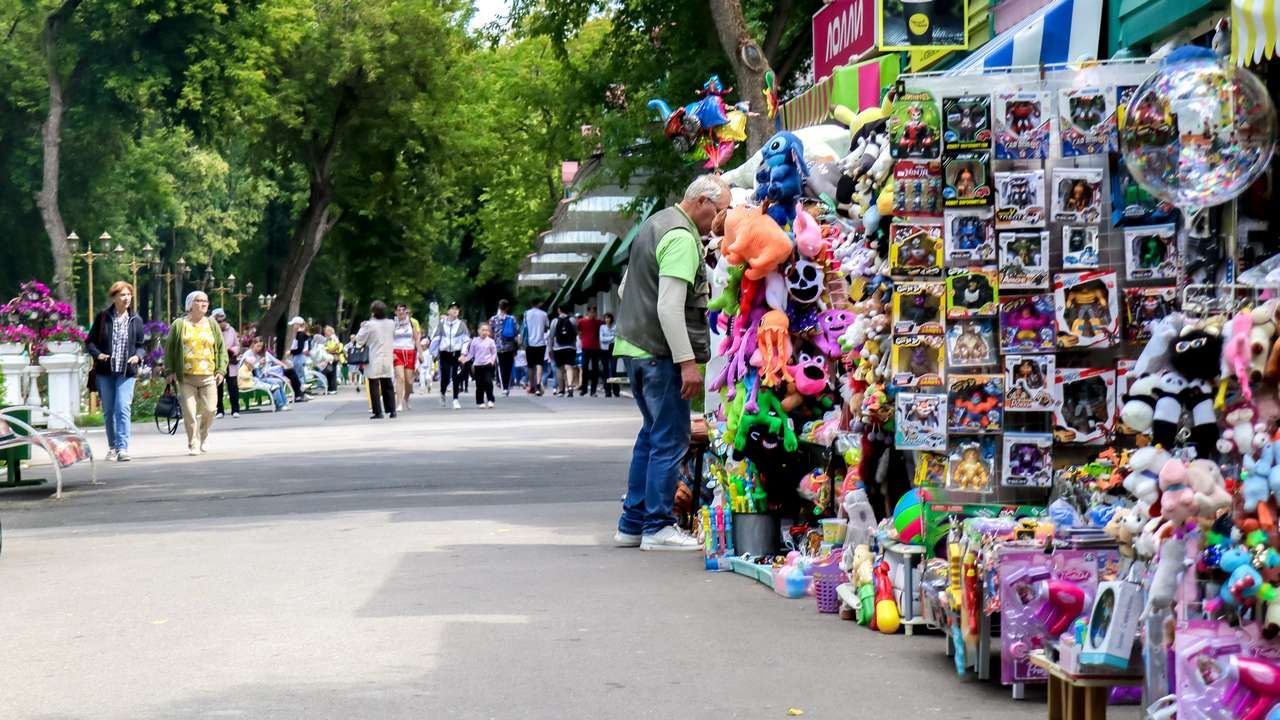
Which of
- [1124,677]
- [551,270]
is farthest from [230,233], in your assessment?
[1124,677]

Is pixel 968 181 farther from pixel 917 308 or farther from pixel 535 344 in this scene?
pixel 535 344

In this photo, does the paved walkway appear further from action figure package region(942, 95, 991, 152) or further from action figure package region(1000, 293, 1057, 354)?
action figure package region(942, 95, 991, 152)

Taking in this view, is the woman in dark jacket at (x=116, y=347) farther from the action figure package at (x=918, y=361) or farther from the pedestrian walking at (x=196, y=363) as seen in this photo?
the action figure package at (x=918, y=361)

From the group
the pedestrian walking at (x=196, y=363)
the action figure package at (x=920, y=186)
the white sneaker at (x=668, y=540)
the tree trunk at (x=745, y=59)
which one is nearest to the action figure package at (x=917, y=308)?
the action figure package at (x=920, y=186)

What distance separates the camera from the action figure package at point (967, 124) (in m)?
7.52

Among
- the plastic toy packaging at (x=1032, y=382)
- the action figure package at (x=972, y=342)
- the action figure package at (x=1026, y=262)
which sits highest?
the action figure package at (x=1026, y=262)

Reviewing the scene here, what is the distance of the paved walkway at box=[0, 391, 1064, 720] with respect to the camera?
6.62 m

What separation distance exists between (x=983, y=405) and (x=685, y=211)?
3.45 metres

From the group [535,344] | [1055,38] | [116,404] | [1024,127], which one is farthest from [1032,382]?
[535,344]

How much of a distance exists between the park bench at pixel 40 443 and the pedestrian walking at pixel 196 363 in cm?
328

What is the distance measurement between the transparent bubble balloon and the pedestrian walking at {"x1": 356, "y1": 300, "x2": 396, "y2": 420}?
899 inches

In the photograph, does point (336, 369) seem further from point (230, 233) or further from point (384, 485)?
point (384, 485)

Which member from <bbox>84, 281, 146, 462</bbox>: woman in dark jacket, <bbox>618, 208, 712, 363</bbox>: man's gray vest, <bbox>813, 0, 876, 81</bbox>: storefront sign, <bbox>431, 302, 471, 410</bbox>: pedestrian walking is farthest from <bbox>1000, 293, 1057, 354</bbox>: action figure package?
<bbox>431, 302, 471, 410</bbox>: pedestrian walking

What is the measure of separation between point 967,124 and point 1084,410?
1.23 m
